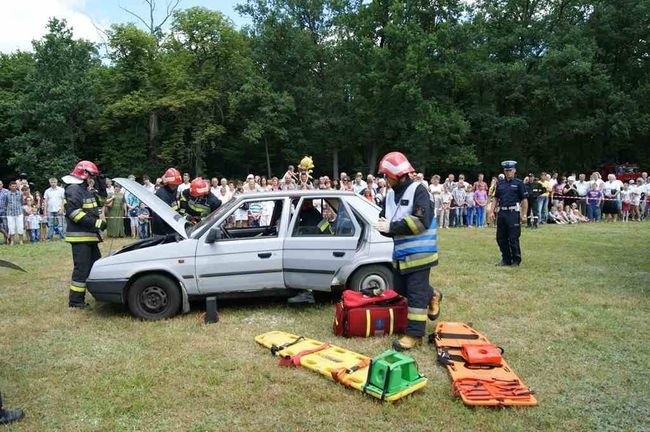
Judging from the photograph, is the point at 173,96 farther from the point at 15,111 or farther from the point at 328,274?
the point at 328,274

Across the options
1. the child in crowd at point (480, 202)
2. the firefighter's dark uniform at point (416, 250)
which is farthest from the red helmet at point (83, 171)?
the child in crowd at point (480, 202)

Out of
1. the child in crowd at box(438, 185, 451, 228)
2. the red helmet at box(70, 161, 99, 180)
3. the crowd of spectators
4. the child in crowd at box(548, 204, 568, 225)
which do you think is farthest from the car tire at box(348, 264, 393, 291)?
the child in crowd at box(548, 204, 568, 225)

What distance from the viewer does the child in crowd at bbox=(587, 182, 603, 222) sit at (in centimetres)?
1930

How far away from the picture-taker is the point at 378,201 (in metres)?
15.5

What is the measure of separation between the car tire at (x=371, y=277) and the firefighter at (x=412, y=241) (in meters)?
1.24

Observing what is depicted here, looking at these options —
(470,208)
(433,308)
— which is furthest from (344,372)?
(470,208)

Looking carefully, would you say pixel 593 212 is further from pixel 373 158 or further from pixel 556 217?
pixel 373 158

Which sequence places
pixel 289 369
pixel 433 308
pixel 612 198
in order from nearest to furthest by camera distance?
pixel 289 369
pixel 433 308
pixel 612 198

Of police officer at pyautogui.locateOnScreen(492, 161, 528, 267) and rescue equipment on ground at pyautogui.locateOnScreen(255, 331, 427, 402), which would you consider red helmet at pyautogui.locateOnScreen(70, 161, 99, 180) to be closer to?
rescue equipment on ground at pyautogui.locateOnScreen(255, 331, 427, 402)

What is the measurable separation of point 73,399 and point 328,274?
324 cm

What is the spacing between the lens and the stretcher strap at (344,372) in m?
4.46

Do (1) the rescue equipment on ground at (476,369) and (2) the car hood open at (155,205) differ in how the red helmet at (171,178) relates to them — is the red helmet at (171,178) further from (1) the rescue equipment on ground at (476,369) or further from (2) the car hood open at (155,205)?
(1) the rescue equipment on ground at (476,369)

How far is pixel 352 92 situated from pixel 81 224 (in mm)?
32636

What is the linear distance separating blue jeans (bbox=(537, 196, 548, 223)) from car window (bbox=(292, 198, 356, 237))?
42.5 ft
